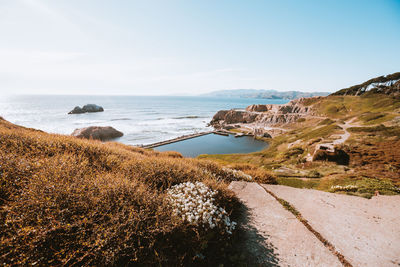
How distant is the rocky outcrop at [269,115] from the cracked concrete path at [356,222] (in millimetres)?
90690

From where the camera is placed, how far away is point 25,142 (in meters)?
7.73

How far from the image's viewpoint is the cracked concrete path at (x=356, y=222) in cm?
492

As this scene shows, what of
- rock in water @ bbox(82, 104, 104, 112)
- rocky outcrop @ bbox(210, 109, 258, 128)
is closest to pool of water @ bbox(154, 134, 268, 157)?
rocky outcrop @ bbox(210, 109, 258, 128)

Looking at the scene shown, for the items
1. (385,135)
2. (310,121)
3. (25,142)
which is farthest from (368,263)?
(310,121)

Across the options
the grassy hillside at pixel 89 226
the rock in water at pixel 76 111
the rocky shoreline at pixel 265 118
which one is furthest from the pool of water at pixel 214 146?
the rock in water at pixel 76 111

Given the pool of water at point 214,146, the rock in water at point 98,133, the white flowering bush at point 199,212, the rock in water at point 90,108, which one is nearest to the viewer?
the white flowering bush at point 199,212

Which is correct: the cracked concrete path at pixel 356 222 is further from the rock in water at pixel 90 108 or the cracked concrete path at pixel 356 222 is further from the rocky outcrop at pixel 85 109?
the rock in water at pixel 90 108

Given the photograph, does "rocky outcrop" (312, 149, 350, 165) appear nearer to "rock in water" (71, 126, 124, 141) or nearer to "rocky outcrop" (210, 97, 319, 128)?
"rock in water" (71, 126, 124, 141)

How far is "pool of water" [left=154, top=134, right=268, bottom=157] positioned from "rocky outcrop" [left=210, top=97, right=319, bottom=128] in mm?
26246

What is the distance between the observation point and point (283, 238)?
5.32 meters

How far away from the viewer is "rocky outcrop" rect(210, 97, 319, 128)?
9550cm

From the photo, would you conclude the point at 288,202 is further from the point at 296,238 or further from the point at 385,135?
the point at 385,135

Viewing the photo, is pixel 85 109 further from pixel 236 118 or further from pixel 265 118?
pixel 265 118

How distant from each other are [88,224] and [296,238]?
594 centimetres
